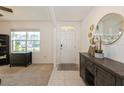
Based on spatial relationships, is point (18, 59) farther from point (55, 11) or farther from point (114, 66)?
point (114, 66)

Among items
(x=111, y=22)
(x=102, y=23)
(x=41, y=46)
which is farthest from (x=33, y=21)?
(x=111, y=22)

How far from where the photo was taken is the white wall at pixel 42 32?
740 cm

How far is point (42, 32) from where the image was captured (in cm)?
748

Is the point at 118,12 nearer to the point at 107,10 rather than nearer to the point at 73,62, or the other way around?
the point at 107,10

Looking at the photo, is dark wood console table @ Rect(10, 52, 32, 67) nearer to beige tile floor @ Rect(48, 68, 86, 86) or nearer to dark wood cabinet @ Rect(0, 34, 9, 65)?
dark wood cabinet @ Rect(0, 34, 9, 65)

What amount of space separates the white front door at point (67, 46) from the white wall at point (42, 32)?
A: 0.64 meters

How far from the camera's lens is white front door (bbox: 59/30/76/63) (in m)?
7.21

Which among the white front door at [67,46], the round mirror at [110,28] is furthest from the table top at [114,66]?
the white front door at [67,46]

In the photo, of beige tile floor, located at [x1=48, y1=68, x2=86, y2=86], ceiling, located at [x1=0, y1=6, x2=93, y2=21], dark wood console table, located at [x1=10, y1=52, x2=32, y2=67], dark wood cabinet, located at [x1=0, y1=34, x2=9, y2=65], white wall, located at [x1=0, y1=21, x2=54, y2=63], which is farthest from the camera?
white wall, located at [x1=0, y1=21, x2=54, y2=63]

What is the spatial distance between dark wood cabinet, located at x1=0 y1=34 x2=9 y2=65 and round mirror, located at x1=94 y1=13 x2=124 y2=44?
4.97m

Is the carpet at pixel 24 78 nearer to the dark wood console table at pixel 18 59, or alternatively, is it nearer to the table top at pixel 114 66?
the dark wood console table at pixel 18 59

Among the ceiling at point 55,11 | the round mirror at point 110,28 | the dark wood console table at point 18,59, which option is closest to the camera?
the round mirror at point 110,28

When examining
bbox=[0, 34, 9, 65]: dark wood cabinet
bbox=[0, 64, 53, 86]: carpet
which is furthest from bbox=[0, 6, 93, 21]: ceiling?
bbox=[0, 64, 53, 86]: carpet

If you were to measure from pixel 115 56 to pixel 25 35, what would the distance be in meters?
5.64
